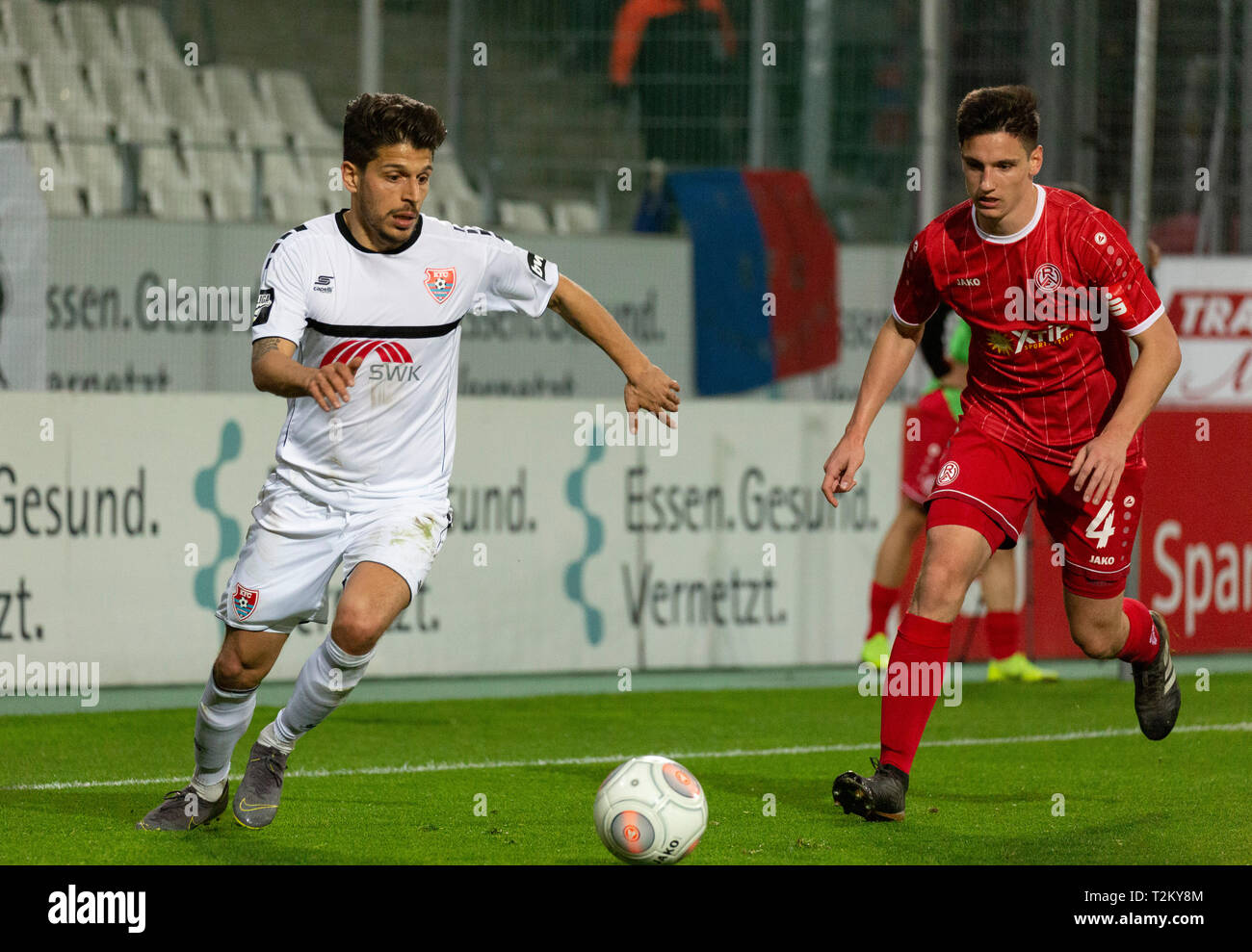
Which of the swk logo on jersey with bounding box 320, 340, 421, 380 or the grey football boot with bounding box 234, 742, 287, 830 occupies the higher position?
the swk logo on jersey with bounding box 320, 340, 421, 380

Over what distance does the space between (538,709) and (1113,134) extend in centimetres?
602

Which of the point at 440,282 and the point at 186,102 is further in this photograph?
the point at 186,102

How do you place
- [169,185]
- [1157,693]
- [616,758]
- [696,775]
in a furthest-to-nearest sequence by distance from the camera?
[169,185], [616,758], [696,775], [1157,693]

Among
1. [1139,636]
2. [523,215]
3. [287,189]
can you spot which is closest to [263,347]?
[1139,636]

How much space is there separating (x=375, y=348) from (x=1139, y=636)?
9.21 feet

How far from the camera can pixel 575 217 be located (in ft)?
42.0

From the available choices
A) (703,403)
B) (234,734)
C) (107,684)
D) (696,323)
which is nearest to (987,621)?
(703,403)

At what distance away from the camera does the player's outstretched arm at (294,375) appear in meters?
4.40

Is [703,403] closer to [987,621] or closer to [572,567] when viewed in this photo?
[572,567]

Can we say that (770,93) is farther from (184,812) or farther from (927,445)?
(184,812)

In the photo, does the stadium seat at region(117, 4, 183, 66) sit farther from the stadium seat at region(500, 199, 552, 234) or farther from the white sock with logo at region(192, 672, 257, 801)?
the white sock with logo at region(192, 672, 257, 801)

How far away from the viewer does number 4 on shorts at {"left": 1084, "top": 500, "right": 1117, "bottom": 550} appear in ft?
18.9

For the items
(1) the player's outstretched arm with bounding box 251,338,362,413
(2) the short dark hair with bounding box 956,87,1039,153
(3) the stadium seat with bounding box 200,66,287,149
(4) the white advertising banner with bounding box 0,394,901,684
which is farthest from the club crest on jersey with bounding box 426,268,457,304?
(3) the stadium seat with bounding box 200,66,287,149

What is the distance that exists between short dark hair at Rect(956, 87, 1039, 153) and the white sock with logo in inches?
101
